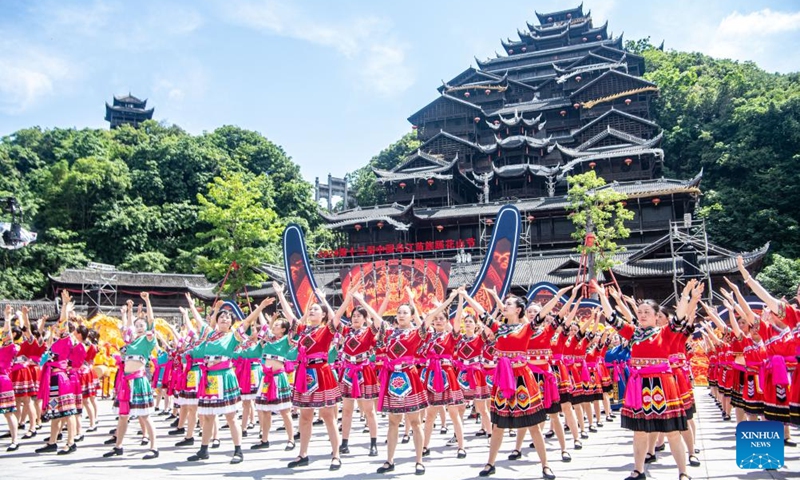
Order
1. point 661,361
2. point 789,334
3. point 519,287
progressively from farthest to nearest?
point 519,287 → point 789,334 → point 661,361

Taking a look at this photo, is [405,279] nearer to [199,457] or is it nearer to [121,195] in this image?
[199,457]

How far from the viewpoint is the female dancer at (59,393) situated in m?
8.68

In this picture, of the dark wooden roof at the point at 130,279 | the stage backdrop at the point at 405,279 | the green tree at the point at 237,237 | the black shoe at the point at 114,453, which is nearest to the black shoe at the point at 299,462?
the black shoe at the point at 114,453

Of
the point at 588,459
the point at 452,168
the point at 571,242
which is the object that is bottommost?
the point at 588,459

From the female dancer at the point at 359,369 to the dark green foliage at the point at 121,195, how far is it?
31472 millimetres

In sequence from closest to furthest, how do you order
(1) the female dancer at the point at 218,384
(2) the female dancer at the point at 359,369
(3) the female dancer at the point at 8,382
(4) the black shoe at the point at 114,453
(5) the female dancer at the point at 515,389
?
(5) the female dancer at the point at 515,389 → (1) the female dancer at the point at 218,384 → (2) the female dancer at the point at 359,369 → (4) the black shoe at the point at 114,453 → (3) the female dancer at the point at 8,382

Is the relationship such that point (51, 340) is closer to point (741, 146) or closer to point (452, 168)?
point (452, 168)

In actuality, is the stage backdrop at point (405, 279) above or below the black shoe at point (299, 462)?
above

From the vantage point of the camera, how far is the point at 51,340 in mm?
9836

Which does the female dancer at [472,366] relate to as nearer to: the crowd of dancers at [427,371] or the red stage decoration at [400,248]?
the crowd of dancers at [427,371]

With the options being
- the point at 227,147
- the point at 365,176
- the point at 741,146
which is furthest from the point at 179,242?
the point at 741,146

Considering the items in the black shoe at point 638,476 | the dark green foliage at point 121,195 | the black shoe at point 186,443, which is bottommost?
the black shoe at point 186,443

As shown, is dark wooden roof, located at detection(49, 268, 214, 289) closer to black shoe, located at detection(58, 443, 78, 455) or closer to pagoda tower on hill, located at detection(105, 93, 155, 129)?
black shoe, located at detection(58, 443, 78, 455)

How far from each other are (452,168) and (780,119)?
23744 mm
